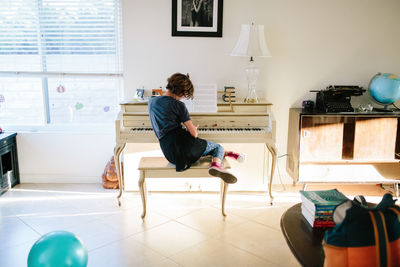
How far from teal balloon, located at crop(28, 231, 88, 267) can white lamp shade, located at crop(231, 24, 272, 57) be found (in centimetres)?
239

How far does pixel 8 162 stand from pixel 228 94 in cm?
254

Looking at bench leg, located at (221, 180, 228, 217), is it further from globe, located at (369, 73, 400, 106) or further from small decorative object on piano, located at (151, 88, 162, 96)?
globe, located at (369, 73, 400, 106)

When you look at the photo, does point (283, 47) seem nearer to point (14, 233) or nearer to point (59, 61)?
point (59, 61)

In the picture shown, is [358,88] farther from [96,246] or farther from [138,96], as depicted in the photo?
[96,246]

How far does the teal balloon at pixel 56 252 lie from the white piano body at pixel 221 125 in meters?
1.41

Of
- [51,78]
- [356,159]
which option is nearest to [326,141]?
[356,159]

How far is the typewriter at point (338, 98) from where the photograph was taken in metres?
3.57

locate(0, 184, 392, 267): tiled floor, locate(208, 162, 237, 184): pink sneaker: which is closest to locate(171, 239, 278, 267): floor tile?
locate(0, 184, 392, 267): tiled floor

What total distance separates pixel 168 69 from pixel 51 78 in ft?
4.37

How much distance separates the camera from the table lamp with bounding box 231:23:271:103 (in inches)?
138

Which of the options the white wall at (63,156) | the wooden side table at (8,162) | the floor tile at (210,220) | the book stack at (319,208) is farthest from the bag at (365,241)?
the wooden side table at (8,162)

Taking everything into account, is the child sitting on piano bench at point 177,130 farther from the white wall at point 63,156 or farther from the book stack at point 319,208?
the white wall at point 63,156

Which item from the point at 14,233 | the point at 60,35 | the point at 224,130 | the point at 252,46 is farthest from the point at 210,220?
the point at 60,35

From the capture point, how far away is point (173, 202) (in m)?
3.51
